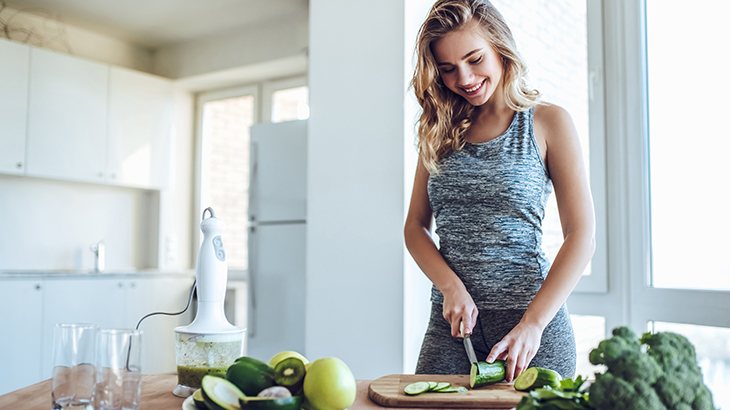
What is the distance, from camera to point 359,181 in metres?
2.64

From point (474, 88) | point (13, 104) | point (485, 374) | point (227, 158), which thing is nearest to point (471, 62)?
point (474, 88)

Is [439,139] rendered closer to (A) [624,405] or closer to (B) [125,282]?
(A) [624,405]

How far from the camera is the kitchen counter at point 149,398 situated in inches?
35.2

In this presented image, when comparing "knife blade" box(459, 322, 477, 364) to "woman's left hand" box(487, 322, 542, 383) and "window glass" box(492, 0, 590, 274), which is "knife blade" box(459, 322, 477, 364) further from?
"window glass" box(492, 0, 590, 274)

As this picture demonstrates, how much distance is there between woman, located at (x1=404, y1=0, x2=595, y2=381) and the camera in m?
1.24

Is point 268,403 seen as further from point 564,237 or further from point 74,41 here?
point 74,41

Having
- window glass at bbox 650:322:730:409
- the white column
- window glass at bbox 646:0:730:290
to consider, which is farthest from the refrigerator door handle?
window glass at bbox 650:322:730:409

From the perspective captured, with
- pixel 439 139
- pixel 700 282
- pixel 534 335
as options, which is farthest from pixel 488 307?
pixel 700 282

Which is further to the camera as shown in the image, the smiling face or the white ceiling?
the white ceiling

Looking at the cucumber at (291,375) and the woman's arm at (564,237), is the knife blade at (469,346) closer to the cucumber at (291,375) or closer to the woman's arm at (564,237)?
the woman's arm at (564,237)

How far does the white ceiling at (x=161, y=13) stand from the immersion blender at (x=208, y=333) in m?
3.40

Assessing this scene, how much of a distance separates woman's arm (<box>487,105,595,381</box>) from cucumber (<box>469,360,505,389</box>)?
0.08 ft

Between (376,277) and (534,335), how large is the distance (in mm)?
1481

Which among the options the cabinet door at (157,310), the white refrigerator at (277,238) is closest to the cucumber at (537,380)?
the white refrigerator at (277,238)
